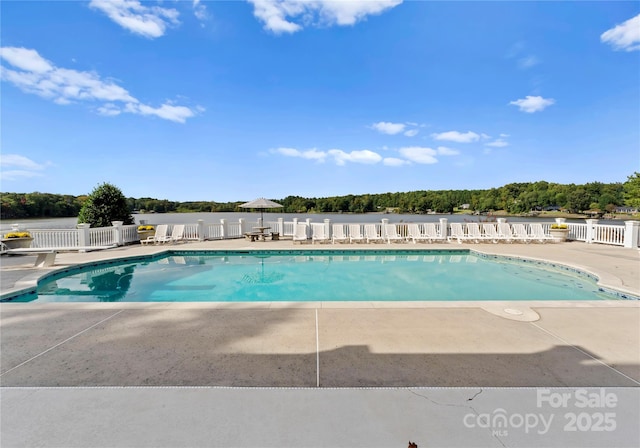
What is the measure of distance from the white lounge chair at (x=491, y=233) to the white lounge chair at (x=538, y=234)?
1337mm

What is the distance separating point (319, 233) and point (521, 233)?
29.4 feet

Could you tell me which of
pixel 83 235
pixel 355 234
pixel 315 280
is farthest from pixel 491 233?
pixel 83 235

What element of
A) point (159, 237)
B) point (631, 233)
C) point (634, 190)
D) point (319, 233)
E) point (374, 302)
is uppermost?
point (634, 190)

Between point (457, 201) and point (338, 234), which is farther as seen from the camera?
point (457, 201)

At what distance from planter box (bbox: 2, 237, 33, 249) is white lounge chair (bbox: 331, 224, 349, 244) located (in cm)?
1053

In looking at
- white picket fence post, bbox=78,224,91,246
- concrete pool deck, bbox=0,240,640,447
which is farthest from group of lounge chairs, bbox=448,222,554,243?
white picket fence post, bbox=78,224,91,246

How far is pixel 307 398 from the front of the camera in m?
2.28

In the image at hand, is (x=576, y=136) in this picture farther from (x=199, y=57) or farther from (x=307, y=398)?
(x=307, y=398)

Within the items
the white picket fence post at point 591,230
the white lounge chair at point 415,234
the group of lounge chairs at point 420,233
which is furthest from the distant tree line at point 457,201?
the white picket fence post at point 591,230

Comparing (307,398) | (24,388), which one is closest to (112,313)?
(24,388)

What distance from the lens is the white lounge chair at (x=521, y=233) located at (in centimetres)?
1272

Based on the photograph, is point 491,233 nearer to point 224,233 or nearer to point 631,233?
point 631,233

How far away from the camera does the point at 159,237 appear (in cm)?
1255

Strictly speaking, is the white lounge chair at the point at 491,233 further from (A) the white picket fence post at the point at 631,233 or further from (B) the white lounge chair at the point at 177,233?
(B) the white lounge chair at the point at 177,233
